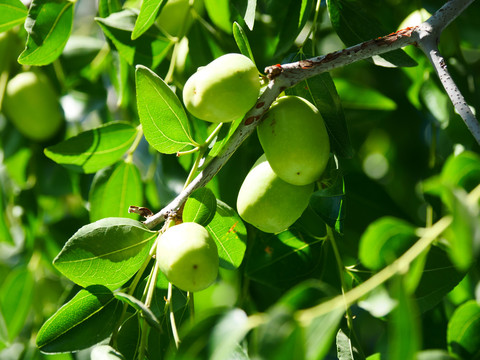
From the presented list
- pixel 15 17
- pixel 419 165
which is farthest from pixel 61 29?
pixel 419 165

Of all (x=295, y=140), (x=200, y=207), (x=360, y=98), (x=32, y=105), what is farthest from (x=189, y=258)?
(x=32, y=105)

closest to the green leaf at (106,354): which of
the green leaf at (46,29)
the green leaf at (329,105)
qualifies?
the green leaf at (329,105)

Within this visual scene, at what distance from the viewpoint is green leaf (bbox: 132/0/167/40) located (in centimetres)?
102

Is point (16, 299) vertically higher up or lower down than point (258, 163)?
lower down

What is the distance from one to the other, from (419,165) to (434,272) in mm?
970

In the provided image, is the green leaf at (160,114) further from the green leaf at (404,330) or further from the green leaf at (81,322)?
the green leaf at (404,330)

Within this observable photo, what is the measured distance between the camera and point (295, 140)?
2.82 feet

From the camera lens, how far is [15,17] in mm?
1213

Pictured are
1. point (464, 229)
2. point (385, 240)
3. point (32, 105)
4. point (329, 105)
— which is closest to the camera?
point (464, 229)

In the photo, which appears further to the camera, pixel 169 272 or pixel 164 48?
pixel 164 48

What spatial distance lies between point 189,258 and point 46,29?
69 cm

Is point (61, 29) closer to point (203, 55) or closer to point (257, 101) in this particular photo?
point (203, 55)

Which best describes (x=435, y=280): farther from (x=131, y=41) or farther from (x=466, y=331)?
(x=131, y=41)

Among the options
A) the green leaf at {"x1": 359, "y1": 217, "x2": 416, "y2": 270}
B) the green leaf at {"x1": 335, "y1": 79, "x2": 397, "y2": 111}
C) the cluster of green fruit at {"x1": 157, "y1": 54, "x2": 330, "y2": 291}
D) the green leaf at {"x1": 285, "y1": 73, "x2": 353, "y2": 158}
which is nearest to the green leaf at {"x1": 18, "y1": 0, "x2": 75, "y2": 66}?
the cluster of green fruit at {"x1": 157, "y1": 54, "x2": 330, "y2": 291}
